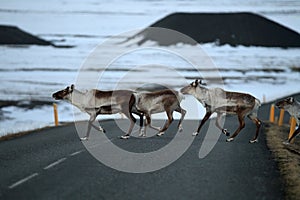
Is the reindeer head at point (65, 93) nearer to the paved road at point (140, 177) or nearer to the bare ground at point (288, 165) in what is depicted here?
the paved road at point (140, 177)

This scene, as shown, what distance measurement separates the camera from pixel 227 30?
132750 mm

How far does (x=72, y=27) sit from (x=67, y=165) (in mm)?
100597

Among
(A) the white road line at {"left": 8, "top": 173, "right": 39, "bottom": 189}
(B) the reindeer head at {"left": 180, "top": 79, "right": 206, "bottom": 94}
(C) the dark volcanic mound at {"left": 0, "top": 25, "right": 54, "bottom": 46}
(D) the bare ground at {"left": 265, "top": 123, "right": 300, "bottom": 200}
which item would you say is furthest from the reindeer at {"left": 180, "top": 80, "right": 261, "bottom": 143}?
(C) the dark volcanic mound at {"left": 0, "top": 25, "right": 54, "bottom": 46}

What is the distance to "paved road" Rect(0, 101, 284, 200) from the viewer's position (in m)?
8.09

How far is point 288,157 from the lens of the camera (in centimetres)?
1257

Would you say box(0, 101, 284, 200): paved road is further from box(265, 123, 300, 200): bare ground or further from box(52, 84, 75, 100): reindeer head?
box(52, 84, 75, 100): reindeer head

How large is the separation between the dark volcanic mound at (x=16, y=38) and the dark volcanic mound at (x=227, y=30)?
27.0 meters

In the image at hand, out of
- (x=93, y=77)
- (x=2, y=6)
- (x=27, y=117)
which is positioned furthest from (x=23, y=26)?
(x=27, y=117)

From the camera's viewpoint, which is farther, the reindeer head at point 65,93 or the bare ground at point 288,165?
the reindeer head at point 65,93

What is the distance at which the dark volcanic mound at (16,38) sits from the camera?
108750 mm

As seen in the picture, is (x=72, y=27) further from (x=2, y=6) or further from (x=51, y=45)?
(x=2, y=6)

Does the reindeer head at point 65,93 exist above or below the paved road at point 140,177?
above

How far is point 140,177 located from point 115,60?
9542 centimetres

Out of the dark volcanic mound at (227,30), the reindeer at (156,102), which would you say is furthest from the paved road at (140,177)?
the dark volcanic mound at (227,30)
